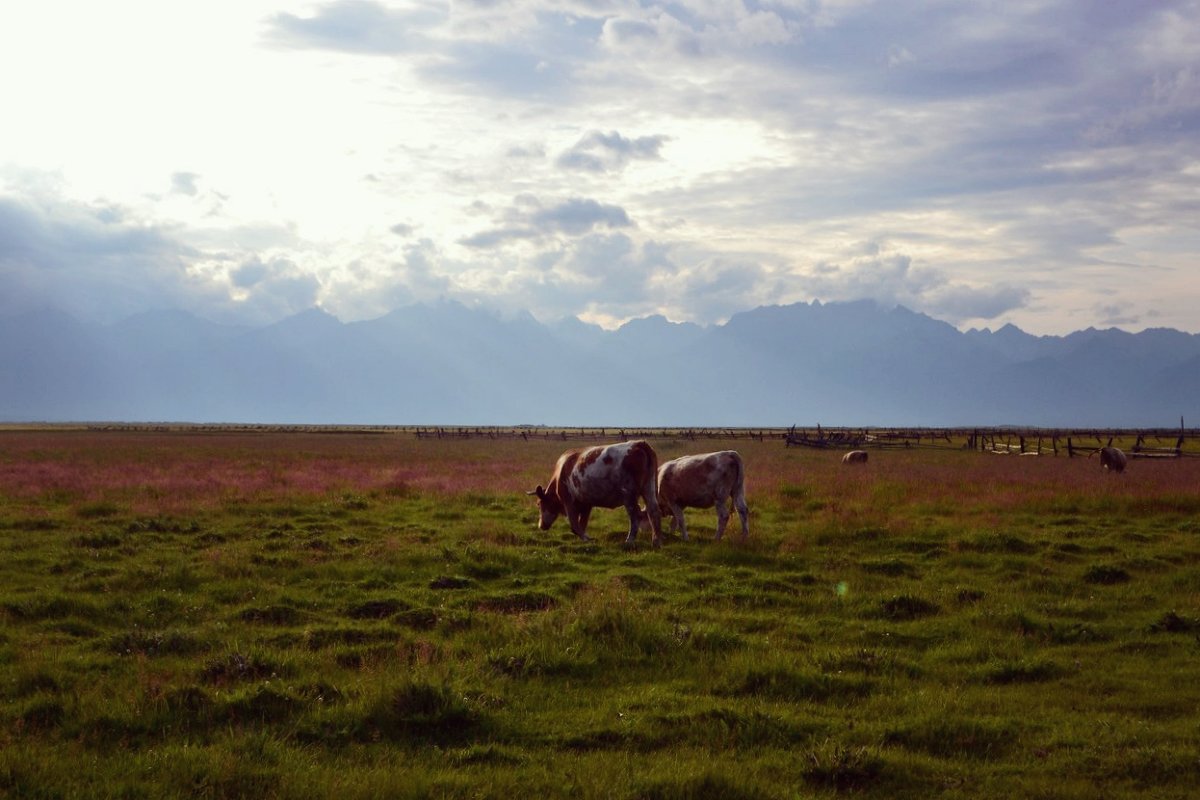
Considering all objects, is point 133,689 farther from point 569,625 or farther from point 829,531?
point 829,531

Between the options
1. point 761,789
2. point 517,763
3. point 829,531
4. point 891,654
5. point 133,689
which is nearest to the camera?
point 761,789

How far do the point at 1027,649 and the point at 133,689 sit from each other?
1106 centimetres

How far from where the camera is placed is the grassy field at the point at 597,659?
7.71 m

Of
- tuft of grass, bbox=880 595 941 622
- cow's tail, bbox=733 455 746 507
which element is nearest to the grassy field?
tuft of grass, bbox=880 595 941 622

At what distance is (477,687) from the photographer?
9703mm

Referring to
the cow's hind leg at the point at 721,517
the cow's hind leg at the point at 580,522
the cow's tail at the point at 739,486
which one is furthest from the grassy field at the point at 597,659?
the cow's tail at the point at 739,486

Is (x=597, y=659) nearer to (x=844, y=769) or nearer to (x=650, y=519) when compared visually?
(x=844, y=769)

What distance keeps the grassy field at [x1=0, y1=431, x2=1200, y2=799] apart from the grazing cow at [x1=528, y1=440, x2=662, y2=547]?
39.8 inches

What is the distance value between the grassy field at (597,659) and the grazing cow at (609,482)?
101 cm

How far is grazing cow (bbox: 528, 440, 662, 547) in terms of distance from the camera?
66.0ft

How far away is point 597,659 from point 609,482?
9512 mm

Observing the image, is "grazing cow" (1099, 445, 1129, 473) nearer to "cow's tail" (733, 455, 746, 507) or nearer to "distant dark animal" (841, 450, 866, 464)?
"distant dark animal" (841, 450, 866, 464)

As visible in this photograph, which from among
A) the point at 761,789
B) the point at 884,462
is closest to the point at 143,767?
the point at 761,789

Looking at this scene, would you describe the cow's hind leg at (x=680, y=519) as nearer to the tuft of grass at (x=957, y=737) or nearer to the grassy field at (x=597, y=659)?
the grassy field at (x=597, y=659)
